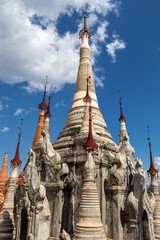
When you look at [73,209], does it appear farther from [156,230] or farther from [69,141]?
[156,230]

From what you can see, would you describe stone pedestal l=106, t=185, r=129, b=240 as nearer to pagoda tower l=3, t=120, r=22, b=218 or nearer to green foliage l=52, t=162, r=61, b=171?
green foliage l=52, t=162, r=61, b=171

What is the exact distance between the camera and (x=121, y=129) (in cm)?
2098

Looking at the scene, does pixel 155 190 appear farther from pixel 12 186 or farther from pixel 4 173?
pixel 4 173

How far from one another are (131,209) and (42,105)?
19.8m

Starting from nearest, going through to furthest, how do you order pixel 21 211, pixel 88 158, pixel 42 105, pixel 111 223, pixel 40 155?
pixel 88 158 < pixel 111 223 < pixel 21 211 < pixel 40 155 < pixel 42 105

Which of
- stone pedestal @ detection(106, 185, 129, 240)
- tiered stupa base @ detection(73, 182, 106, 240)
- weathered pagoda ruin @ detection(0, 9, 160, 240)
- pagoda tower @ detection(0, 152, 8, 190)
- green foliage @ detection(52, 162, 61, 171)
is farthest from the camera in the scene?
pagoda tower @ detection(0, 152, 8, 190)

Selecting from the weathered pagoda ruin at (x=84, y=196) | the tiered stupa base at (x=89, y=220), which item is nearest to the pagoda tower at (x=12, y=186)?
the weathered pagoda ruin at (x=84, y=196)

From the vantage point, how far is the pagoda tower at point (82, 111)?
15984 mm

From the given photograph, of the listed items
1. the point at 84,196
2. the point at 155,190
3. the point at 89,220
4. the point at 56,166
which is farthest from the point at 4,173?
the point at 89,220

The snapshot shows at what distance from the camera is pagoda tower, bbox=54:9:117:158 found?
629 inches

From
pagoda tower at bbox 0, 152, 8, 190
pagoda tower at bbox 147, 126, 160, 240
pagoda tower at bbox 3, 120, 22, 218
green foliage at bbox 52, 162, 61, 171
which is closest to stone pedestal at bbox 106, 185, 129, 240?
green foliage at bbox 52, 162, 61, 171

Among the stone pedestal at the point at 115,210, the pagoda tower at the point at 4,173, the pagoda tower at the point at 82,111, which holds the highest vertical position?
the pagoda tower at the point at 82,111

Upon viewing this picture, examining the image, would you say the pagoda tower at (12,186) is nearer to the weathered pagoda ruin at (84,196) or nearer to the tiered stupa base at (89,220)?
the weathered pagoda ruin at (84,196)

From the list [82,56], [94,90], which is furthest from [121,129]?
[82,56]
